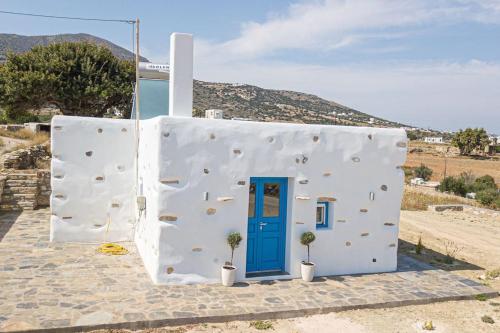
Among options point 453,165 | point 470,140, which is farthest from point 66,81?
point 470,140

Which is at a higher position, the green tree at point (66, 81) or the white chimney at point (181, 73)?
the green tree at point (66, 81)

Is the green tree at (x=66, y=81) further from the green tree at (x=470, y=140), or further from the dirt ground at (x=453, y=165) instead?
the green tree at (x=470, y=140)

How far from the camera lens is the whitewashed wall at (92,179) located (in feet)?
31.8

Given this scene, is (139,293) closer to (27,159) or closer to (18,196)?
(18,196)

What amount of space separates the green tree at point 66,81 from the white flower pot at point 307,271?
68.4 feet

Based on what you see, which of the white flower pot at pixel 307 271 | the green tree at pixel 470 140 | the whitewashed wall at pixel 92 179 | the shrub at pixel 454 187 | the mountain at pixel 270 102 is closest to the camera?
the white flower pot at pixel 307 271

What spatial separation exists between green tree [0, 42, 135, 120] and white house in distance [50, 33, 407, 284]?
1695cm

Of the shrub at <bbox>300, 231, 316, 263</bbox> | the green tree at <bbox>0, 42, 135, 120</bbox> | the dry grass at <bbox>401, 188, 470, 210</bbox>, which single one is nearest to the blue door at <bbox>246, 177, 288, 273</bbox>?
the shrub at <bbox>300, 231, 316, 263</bbox>

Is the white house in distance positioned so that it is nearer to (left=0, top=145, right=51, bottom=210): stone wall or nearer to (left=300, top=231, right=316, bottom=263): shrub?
(left=300, top=231, right=316, bottom=263): shrub

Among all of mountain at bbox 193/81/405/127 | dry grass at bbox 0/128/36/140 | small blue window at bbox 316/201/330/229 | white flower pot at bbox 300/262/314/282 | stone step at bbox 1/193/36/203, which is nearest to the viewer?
white flower pot at bbox 300/262/314/282

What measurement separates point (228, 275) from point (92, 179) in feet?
14.4

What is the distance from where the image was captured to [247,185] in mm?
7711

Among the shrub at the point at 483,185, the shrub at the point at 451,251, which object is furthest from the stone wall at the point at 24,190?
the shrub at the point at 483,185

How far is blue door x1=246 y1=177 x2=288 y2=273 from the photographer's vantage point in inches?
315
